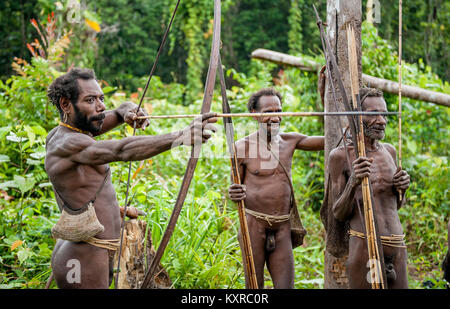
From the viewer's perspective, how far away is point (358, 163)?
2.66 meters

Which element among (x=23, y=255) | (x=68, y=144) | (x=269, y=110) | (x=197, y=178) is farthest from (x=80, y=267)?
(x=197, y=178)

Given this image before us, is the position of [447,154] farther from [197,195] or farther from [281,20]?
[281,20]

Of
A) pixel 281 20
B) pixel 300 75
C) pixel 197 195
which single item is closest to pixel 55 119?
pixel 197 195

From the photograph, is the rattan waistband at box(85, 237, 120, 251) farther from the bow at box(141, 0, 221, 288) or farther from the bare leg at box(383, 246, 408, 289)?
the bare leg at box(383, 246, 408, 289)

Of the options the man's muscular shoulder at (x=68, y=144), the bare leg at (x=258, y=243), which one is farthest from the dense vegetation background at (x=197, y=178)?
the man's muscular shoulder at (x=68, y=144)

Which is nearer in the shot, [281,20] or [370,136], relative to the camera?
[370,136]

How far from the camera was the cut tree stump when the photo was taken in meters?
3.93

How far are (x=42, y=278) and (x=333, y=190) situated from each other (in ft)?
A: 8.53

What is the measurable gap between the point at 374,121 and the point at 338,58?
2.57 ft

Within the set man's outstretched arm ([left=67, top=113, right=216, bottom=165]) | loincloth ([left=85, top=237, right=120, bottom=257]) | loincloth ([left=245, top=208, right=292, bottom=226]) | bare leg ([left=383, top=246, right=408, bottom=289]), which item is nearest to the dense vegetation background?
loincloth ([left=245, top=208, right=292, bottom=226])

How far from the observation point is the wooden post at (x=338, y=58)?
3.53 meters

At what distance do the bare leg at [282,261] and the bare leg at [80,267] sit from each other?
1.24m

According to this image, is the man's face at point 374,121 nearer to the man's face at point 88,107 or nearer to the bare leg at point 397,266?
the bare leg at point 397,266

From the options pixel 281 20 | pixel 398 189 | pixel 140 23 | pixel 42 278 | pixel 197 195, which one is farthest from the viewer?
pixel 281 20
